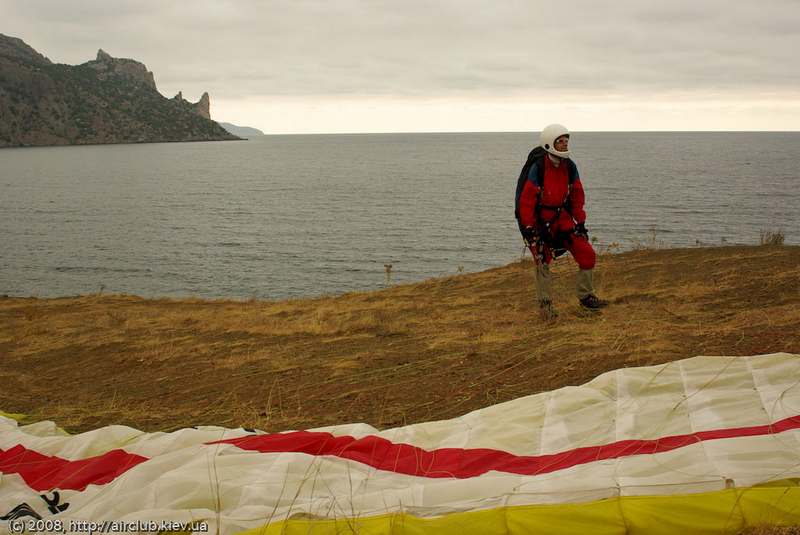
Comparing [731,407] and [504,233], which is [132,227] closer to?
[504,233]

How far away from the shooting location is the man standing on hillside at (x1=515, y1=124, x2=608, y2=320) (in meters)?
9.84

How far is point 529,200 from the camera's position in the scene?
9945 millimetres

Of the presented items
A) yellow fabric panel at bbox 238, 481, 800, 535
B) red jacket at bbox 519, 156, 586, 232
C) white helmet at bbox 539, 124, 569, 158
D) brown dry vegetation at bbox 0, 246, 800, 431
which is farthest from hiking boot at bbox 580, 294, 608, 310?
yellow fabric panel at bbox 238, 481, 800, 535

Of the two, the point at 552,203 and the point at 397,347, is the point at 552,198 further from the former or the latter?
the point at 397,347

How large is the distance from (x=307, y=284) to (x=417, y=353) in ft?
85.9

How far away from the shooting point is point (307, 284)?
→ 35.8 meters

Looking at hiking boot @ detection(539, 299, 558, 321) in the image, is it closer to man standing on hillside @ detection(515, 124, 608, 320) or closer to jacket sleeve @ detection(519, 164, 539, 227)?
man standing on hillside @ detection(515, 124, 608, 320)

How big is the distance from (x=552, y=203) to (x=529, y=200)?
0.37 metres

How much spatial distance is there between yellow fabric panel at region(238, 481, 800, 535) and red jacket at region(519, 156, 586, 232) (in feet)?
20.8

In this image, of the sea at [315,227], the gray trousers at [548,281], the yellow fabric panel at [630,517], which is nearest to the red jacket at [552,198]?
the gray trousers at [548,281]

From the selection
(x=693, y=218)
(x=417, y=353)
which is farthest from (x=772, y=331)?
(x=693, y=218)

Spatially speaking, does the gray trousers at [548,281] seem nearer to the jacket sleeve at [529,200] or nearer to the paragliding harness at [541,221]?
the paragliding harness at [541,221]

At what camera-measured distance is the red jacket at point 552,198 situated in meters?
9.93

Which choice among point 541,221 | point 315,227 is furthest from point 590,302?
point 315,227
